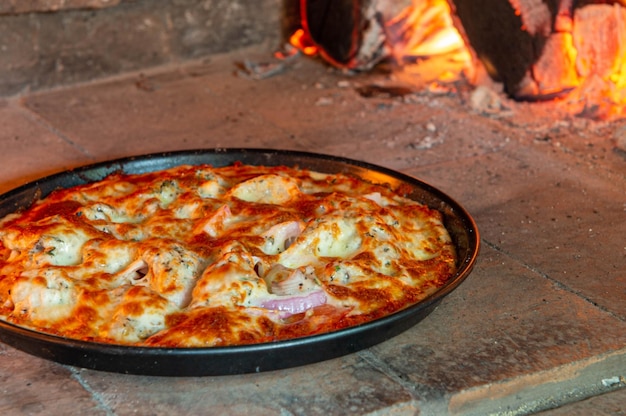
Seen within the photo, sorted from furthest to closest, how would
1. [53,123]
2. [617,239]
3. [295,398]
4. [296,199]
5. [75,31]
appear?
[75,31] < [53,123] < [617,239] < [296,199] < [295,398]

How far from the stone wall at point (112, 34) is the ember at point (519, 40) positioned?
64 centimetres

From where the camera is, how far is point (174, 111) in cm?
543

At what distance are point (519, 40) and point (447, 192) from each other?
1.49 m

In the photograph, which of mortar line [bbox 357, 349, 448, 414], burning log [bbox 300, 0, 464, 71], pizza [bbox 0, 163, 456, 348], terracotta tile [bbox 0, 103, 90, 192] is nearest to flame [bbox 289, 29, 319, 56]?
burning log [bbox 300, 0, 464, 71]

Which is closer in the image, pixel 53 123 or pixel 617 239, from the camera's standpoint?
pixel 617 239

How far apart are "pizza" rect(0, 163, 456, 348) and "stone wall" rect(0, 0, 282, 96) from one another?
2.47 m

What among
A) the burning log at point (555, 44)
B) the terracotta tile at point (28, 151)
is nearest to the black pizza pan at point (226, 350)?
the terracotta tile at point (28, 151)

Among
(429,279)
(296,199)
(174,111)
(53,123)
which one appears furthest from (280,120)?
(429,279)

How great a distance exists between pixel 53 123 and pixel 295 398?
3.25 m

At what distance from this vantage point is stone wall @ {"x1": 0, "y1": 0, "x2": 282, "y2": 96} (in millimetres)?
5570

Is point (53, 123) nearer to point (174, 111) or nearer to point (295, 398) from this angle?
point (174, 111)

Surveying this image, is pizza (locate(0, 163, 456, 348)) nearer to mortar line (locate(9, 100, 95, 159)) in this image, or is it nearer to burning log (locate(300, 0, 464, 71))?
mortar line (locate(9, 100, 95, 159))

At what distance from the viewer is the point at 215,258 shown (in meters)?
2.83

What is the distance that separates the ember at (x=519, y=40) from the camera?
505 cm
